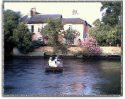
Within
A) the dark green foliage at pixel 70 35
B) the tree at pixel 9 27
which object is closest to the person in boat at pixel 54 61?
the dark green foliage at pixel 70 35

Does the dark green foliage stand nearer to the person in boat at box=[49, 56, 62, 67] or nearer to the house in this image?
the house

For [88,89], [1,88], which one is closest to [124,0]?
[88,89]

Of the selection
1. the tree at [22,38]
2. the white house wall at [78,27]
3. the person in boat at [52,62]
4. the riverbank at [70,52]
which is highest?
the white house wall at [78,27]

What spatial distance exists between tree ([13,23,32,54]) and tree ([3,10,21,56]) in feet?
0.20

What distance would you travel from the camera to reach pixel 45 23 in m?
9.80

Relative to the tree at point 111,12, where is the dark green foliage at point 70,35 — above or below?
below

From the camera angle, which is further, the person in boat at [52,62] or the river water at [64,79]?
the person in boat at [52,62]

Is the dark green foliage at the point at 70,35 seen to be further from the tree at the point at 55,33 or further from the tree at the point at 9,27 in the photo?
the tree at the point at 9,27

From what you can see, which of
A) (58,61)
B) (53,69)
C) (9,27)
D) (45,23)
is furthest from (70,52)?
(9,27)

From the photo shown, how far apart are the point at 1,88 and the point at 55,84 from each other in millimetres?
582

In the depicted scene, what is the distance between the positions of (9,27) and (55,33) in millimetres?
508

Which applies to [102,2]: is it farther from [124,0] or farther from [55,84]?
[55,84]

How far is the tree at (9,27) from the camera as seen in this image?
9.70 m

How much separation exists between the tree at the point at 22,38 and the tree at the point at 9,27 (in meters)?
0.06
